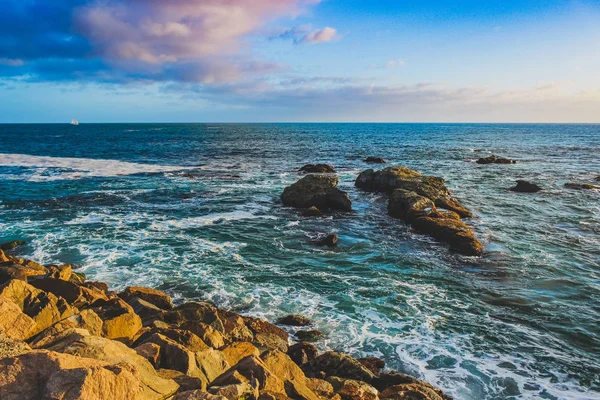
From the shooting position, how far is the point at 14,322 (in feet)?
26.6

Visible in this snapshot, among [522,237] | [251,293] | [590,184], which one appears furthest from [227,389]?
[590,184]

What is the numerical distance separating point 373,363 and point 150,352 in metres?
6.04

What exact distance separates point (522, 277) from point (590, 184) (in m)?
29.7

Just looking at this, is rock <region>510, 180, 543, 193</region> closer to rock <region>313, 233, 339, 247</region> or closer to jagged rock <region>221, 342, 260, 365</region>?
rock <region>313, 233, 339, 247</region>

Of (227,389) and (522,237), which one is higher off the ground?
(227,389)

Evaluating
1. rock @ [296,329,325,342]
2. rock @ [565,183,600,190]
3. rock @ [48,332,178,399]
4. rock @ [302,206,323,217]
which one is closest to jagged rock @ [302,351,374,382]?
rock @ [296,329,325,342]

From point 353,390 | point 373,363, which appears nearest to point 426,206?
point 373,363

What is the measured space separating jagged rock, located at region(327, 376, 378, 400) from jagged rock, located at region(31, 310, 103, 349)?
18.6 ft

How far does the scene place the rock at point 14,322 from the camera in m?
7.89

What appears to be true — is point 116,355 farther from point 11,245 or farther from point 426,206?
point 426,206

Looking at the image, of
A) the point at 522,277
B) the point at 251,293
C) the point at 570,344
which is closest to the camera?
the point at 570,344

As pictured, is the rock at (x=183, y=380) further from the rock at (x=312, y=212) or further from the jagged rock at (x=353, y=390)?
the rock at (x=312, y=212)

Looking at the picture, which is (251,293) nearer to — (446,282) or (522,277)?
(446,282)

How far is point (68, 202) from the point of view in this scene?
30.6 metres
